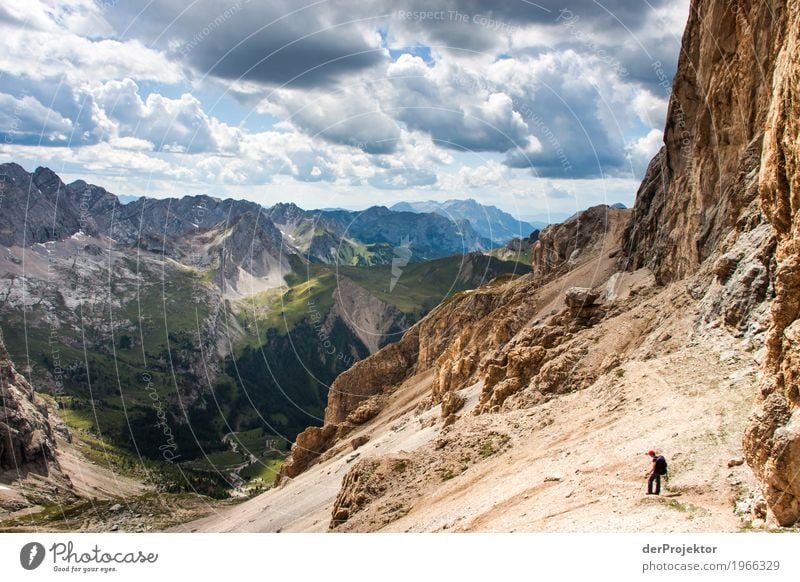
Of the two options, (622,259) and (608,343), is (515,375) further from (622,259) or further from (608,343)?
(622,259)

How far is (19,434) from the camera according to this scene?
168 metres

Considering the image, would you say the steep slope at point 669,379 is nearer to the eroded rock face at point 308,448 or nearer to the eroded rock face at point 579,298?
the eroded rock face at point 579,298

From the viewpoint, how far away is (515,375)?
59656 mm

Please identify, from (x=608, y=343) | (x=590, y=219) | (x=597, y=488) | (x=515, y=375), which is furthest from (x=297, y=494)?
(x=590, y=219)

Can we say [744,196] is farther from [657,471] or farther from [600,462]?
[657,471]

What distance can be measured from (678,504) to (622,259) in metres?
80.5
